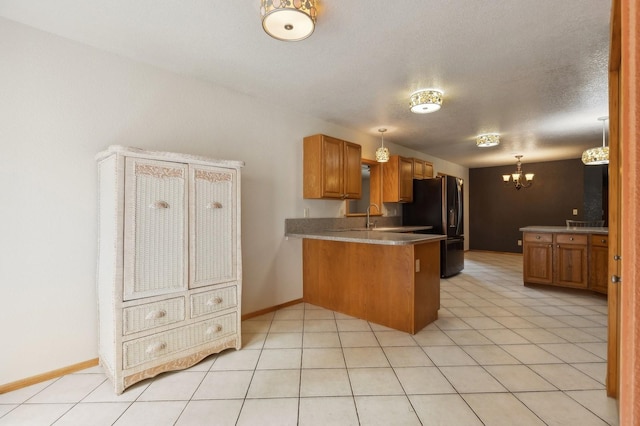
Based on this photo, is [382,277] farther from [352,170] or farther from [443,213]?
[443,213]

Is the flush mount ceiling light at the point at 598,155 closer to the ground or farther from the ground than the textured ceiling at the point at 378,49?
closer to the ground

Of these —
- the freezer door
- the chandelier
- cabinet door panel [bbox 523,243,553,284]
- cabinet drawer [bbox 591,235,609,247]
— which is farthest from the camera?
the chandelier

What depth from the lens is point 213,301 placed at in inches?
91.1

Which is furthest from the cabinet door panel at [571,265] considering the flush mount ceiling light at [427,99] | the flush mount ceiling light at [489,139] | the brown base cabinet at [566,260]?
the flush mount ceiling light at [427,99]

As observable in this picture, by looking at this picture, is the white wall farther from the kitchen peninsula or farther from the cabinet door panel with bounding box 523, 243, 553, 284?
the cabinet door panel with bounding box 523, 243, 553, 284

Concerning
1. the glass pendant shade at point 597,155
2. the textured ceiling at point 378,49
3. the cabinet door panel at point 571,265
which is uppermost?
the textured ceiling at point 378,49

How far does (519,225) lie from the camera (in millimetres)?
7773

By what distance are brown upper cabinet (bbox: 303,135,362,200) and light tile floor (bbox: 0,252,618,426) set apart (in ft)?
5.33

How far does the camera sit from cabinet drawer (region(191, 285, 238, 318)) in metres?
2.22

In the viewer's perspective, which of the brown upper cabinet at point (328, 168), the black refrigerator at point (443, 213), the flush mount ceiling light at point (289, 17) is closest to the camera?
the flush mount ceiling light at point (289, 17)

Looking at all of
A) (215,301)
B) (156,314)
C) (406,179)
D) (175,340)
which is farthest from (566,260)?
(156,314)

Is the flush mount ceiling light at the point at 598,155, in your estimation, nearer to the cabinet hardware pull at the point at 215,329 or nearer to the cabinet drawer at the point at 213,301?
the cabinet drawer at the point at 213,301

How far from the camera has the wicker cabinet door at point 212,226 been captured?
2217 millimetres

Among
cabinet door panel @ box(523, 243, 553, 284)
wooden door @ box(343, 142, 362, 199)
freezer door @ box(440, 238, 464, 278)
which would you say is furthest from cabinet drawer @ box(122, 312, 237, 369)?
cabinet door panel @ box(523, 243, 553, 284)
